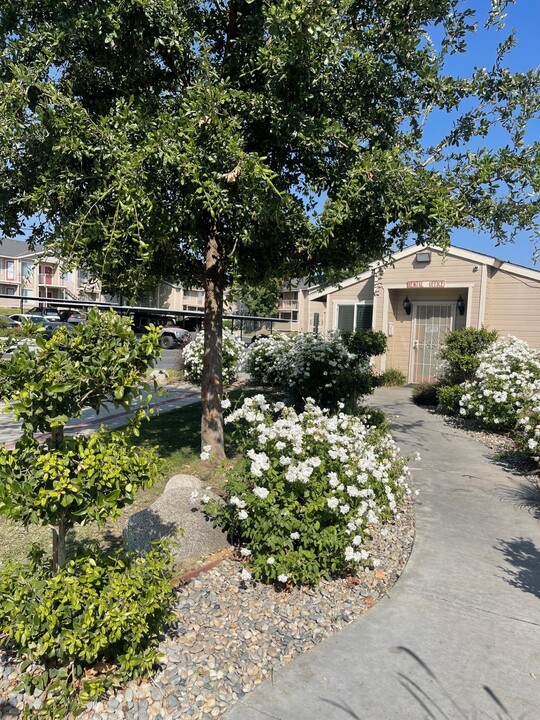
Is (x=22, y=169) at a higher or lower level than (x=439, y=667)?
higher

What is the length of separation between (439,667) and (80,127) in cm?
448

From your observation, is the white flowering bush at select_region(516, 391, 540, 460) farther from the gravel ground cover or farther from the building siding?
the building siding

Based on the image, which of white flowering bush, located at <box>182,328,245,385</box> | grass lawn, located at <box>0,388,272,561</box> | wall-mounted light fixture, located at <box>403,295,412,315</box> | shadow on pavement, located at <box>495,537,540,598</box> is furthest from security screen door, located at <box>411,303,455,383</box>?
shadow on pavement, located at <box>495,537,540,598</box>

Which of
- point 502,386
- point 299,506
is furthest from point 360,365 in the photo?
point 299,506

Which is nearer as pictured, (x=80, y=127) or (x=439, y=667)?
(x=439, y=667)

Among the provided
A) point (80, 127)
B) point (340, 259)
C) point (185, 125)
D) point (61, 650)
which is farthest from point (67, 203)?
point (61, 650)

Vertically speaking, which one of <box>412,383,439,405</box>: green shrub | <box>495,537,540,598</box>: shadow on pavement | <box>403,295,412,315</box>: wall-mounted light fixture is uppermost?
<box>403,295,412,315</box>: wall-mounted light fixture

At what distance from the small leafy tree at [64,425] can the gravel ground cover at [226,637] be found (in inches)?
29.0

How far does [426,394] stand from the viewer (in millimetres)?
11188

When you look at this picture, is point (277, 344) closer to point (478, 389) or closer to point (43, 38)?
point (478, 389)

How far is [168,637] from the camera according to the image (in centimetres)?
285

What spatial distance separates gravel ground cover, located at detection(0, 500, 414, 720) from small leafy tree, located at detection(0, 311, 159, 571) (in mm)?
735

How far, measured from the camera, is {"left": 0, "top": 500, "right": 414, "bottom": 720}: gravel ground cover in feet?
7.80

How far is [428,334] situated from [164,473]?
32.9ft
